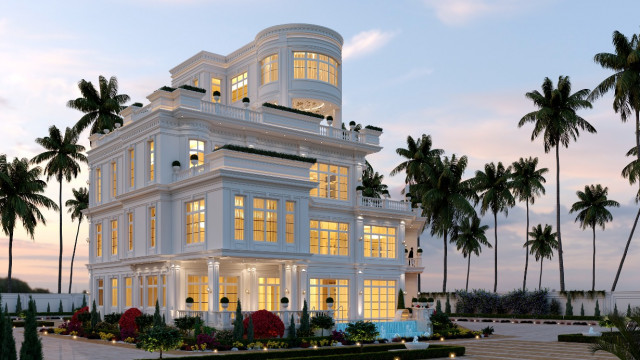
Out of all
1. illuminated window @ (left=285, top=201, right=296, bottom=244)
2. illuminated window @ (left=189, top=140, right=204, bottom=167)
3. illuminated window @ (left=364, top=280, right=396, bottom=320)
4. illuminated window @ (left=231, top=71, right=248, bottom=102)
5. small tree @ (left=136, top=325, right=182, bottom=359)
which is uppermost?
illuminated window @ (left=231, top=71, right=248, bottom=102)

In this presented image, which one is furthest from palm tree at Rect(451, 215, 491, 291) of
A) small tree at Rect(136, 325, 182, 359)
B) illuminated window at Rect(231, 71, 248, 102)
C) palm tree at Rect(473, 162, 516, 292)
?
small tree at Rect(136, 325, 182, 359)

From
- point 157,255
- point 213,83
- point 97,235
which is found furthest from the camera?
point 213,83

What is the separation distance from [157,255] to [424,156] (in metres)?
36.6

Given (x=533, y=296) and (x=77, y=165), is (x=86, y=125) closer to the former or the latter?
(x=77, y=165)

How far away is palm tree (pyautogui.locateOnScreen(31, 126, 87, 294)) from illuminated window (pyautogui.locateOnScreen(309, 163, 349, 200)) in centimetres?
3240

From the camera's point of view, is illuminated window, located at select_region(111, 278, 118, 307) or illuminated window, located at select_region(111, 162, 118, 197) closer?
illuminated window, located at select_region(111, 278, 118, 307)

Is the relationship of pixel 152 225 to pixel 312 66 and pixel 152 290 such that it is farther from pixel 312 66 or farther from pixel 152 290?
pixel 312 66

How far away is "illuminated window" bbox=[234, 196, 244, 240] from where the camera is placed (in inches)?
1325

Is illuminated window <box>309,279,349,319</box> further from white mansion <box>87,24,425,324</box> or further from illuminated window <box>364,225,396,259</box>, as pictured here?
illuminated window <box>364,225,396,259</box>

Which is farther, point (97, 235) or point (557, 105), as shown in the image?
point (557, 105)

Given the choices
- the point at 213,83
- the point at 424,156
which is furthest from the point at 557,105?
the point at 213,83

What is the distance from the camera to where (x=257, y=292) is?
3628 cm

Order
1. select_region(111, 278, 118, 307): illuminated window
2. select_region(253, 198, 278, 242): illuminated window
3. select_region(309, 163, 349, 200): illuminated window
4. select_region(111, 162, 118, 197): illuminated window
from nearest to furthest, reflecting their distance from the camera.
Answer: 1. select_region(253, 198, 278, 242): illuminated window
2. select_region(111, 278, 118, 307): illuminated window
3. select_region(111, 162, 118, 197): illuminated window
4. select_region(309, 163, 349, 200): illuminated window

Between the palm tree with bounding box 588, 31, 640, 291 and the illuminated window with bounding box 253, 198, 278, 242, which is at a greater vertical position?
the palm tree with bounding box 588, 31, 640, 291
